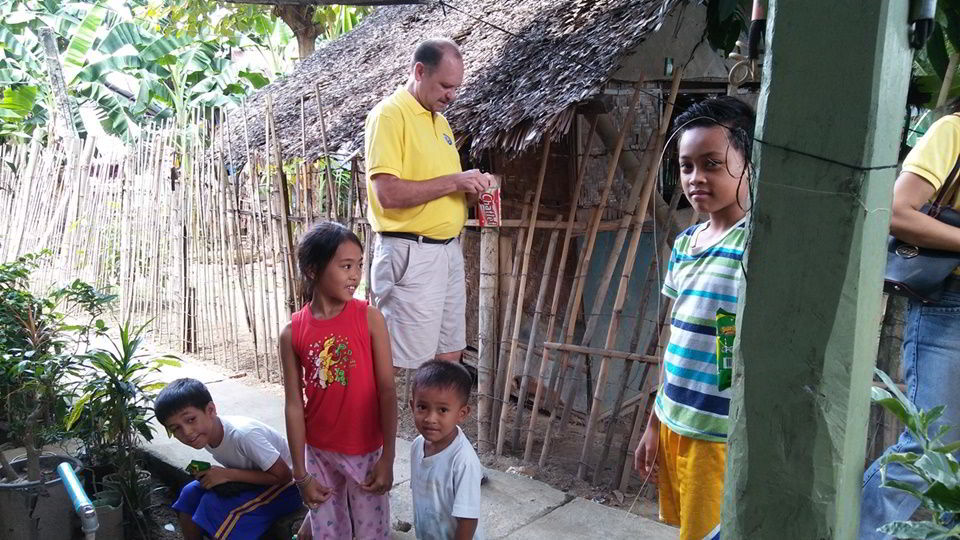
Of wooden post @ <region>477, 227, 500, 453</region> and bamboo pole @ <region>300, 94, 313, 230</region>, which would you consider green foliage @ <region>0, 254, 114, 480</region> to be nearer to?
bamboo pole @ <region>300, 94, 313, 230</region>

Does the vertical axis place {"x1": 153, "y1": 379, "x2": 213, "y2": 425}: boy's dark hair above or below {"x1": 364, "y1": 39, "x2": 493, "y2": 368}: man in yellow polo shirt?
below

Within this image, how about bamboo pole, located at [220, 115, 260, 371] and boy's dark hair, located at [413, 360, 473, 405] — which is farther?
bamboo pole, located at [220, 115, 260, 371]

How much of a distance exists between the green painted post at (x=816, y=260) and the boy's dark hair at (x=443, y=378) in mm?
1202

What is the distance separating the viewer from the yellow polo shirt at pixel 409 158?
3.19 metres

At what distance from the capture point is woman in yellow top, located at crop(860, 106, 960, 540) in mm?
1952

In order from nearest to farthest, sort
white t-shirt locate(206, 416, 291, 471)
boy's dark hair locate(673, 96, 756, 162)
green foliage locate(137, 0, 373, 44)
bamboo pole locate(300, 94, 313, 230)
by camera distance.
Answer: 1. boy's dark hair locate(673, 96, 756, 162)
2. white t-shirt locate(206, 416, 291, 471)
3. bamboo pole locate(300, 94, 313, 230)
4. green foliage locate(137, 0, 373, 44)

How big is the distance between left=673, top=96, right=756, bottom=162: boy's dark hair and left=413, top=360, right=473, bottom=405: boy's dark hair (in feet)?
3.41

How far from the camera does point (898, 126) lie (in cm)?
117

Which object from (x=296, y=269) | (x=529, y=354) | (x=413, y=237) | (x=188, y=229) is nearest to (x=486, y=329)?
(x=529, y=354)

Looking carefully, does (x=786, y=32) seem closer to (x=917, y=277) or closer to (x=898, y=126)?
(x=898, y=126)

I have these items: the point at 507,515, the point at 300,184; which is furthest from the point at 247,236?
the point at 507,515

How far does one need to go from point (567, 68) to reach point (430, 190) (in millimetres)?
1283

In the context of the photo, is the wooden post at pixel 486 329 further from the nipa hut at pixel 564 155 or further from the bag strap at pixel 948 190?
→ the bag strap at pixel 948 190

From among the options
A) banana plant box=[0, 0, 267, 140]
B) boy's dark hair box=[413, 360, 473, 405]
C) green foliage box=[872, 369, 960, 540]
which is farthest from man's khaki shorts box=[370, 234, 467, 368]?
banana plant box=[0, 0, 267, 140]
